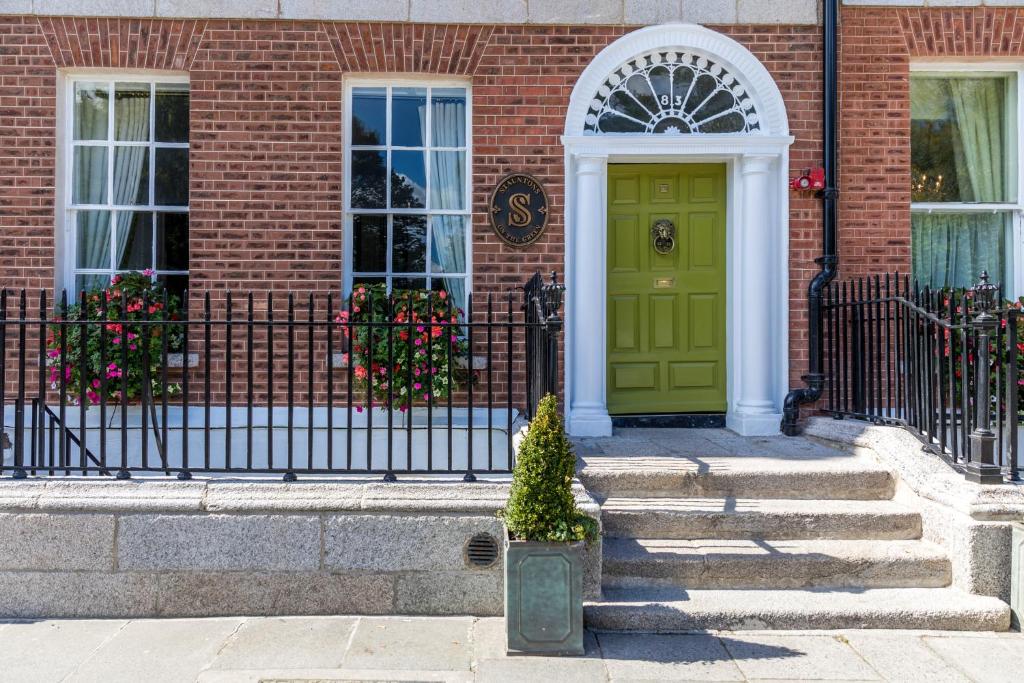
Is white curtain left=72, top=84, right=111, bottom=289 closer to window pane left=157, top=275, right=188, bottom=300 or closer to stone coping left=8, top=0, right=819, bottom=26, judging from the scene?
window pane left=157, top=275, right=188, bottom=300

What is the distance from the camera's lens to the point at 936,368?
17.4ft

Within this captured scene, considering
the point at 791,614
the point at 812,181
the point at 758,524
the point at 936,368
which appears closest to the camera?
the point at 791,614

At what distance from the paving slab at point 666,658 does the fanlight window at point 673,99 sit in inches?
163

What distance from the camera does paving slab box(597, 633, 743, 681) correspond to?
3.84 m

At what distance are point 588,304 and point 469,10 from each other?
8.28ft

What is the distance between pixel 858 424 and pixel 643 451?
161 cm

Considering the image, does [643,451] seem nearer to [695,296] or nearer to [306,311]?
[695,296]

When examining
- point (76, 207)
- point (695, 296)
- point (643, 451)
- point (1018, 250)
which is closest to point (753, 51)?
A: point (695, 296)

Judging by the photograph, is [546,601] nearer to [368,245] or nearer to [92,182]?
[368,245]

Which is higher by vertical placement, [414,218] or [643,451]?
[414,218]

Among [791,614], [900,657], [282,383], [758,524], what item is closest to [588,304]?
[758,524]

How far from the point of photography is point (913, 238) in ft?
23.7

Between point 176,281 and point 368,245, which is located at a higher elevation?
point 368,245

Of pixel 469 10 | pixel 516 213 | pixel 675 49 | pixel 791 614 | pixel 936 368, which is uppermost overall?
pixel 469 10
